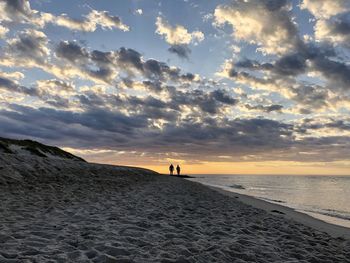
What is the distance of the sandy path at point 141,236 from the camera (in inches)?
295

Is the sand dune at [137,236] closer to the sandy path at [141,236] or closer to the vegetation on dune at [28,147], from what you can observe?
the sandy path at [141,236]

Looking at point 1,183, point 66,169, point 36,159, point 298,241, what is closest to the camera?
point 298,241

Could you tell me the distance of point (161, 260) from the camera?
7273 millimetres

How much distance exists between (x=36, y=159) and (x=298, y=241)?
22.5 meters

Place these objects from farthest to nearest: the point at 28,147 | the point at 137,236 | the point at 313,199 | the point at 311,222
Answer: the point at 28,147 < the point at 313,199 < the point at 311,222 < the point at 137,236

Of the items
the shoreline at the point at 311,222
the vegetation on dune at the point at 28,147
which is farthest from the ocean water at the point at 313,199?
the vegetation on dune at the point at 28,147

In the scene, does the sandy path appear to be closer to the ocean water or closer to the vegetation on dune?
the ocean water

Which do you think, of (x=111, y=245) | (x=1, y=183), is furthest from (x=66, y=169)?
(x=111, y=245)

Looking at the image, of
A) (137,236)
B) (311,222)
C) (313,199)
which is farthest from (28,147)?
(137,236)

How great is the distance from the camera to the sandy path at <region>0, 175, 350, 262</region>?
24.5 feet

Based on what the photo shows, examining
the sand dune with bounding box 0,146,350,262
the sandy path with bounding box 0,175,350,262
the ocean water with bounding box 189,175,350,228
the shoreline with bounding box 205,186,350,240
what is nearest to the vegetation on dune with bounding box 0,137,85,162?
the sand dune with bounding box 0,146,350,262

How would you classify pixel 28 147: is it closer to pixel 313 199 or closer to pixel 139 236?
pixel 313 199

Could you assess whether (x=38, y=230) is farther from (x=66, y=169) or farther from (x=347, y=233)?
(x=66, y=169)

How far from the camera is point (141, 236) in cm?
937
